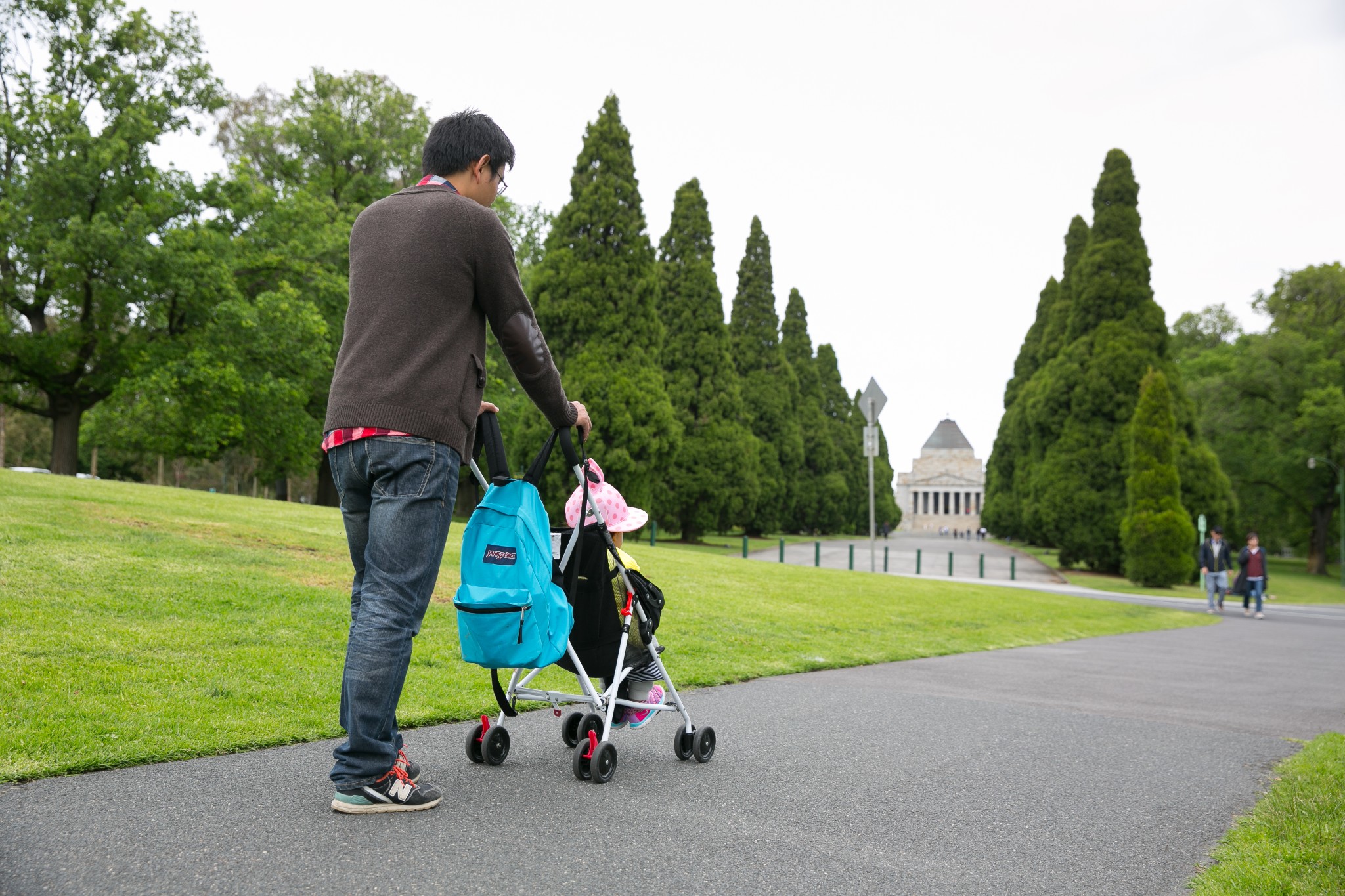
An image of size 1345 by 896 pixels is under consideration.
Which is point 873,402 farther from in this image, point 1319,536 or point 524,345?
point 1319,536

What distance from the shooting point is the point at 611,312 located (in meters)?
29.0

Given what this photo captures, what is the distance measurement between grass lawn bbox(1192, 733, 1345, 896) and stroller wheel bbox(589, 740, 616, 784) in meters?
1.92

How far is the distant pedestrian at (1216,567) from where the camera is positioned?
20.6m

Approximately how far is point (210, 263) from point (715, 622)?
63.9ft

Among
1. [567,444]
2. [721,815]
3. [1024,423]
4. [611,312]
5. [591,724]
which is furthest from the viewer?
[1024,423]

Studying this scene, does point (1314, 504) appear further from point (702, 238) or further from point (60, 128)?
point (60, 128)

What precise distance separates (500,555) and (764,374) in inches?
1683

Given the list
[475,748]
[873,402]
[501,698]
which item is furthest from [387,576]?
[873,402]

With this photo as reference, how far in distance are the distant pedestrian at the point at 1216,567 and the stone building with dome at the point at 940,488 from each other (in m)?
102

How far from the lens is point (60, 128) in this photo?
2348 cm

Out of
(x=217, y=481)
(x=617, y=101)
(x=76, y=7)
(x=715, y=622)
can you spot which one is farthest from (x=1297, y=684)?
(x=217, y=481)

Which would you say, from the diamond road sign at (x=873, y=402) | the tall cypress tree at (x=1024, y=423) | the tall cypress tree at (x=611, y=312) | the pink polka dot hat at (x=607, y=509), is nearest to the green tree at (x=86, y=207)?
the tall cypress tree at (x=611, y=312)

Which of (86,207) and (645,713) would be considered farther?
(86,207)

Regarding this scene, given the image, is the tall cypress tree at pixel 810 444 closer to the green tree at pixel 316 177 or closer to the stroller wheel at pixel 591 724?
the green tree at pixel 316 177
